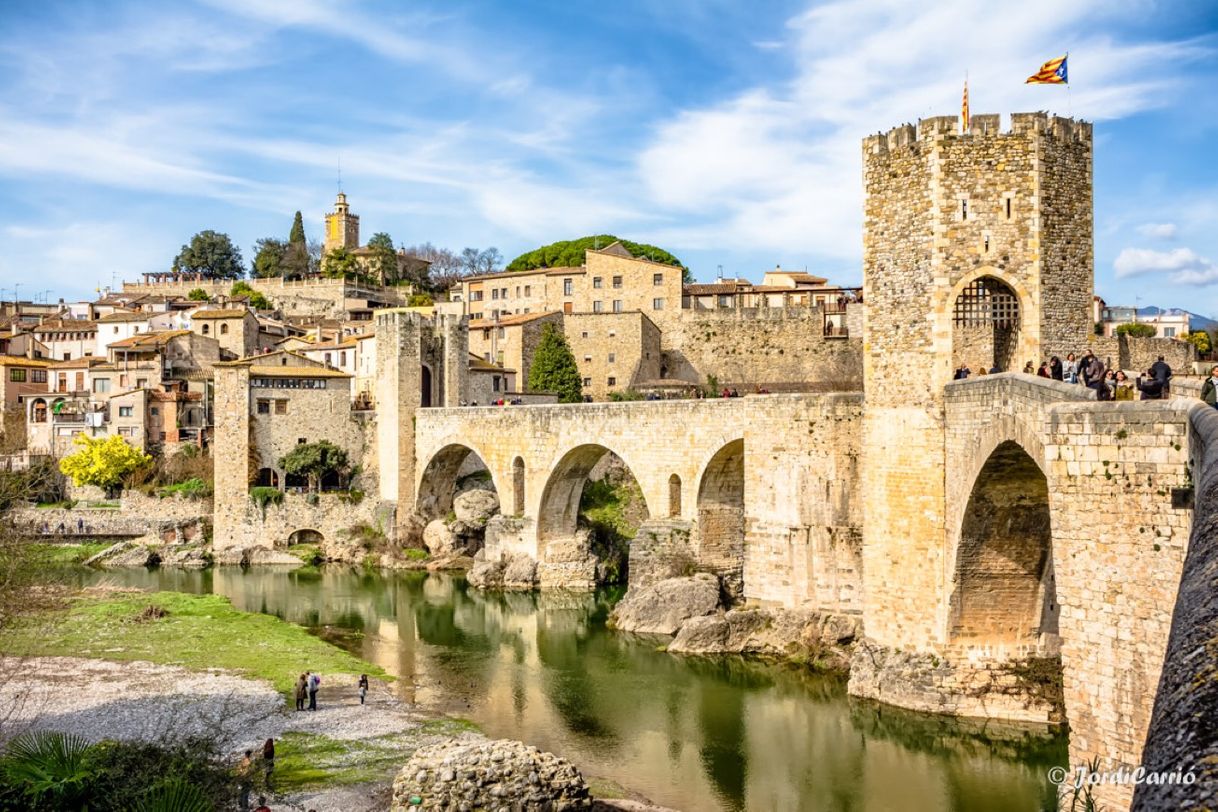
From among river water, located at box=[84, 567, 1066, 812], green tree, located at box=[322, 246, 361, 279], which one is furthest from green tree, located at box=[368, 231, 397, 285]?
river water, located at box=[84, 567, 1066, 812]

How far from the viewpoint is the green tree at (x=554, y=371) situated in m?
51.1

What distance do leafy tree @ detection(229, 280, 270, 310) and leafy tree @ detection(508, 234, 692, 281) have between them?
19350mm

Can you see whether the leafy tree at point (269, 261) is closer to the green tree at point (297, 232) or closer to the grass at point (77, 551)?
the green tree at point (297, 232)

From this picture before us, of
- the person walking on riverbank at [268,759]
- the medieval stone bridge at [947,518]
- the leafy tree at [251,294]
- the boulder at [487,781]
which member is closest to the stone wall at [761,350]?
the medieval stone bridge at [947,518]

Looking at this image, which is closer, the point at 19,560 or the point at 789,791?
the point at 789,791

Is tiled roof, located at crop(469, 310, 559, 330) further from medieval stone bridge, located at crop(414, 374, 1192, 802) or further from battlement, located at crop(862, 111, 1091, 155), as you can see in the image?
battlement, located at crop(862, 111, 1091, 155)

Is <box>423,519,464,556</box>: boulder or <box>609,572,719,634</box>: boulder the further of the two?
<box>423,519,464,556</box>: boulder

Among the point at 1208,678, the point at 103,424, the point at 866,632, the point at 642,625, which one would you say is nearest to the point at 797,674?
the point at 866,632

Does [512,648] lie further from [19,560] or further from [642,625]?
[19,560]

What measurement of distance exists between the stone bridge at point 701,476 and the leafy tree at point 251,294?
1595 inches

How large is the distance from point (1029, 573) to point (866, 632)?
3147 millimetres

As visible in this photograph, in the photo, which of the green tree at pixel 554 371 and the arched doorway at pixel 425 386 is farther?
the green tree at pixel 554 371

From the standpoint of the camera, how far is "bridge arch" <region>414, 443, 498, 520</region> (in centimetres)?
4159

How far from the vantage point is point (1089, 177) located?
58.1 ft
